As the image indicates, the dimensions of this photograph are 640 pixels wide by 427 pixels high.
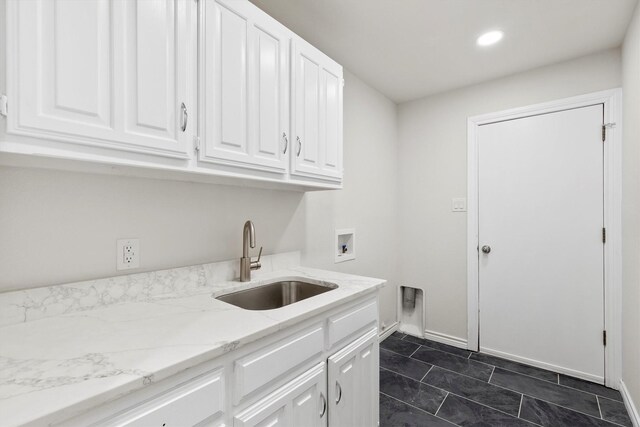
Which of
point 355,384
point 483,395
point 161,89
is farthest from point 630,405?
point 161,89

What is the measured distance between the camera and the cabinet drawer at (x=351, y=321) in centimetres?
127

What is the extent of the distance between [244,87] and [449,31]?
148cm

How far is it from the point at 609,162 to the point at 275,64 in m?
2.37

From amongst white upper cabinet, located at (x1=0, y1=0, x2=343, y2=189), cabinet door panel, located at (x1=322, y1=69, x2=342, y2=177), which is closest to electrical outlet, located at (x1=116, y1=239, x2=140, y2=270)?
white upper cabinet, located at (x1=0, y1=0, x2=343, y2=189)

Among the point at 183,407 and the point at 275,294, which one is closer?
the point at 183,407

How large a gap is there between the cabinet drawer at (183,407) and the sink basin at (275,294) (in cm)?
63

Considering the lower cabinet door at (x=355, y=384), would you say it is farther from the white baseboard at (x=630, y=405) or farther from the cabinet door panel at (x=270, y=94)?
the white baseboard at (x=630, y=405)

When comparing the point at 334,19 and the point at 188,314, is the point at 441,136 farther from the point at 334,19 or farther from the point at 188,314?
the point at 188,314

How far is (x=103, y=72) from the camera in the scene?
34.5 inches

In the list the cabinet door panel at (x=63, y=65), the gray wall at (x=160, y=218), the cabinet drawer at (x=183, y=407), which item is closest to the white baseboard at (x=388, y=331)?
the gray wall at (x=160, y=218)

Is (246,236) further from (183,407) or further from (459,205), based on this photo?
(459,205)

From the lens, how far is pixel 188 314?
1.04 metres

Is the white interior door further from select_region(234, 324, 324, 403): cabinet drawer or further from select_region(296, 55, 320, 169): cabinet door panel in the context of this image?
select_region(234, 324, 324, 403): cabinet drawer

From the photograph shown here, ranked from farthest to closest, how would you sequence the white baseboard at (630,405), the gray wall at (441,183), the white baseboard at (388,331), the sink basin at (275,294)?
the white baseboard at (388,331)
the gray wall at (441,183)
the white baseboard at (630,405)
the sink basin at (275,294)
